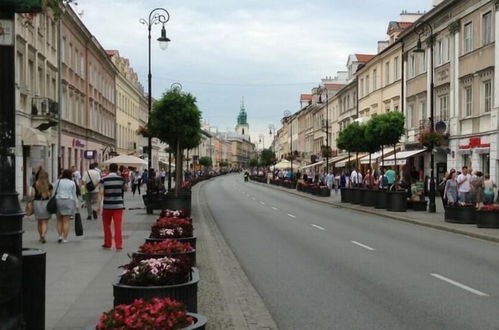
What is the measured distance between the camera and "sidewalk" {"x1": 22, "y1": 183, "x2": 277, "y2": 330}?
7.43 m

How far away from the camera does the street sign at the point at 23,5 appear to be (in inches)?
176

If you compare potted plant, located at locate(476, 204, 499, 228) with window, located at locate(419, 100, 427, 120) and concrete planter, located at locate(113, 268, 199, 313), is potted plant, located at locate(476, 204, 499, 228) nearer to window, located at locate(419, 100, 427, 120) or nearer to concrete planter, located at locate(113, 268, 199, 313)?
concrete planter, located at locate(113, 268, 199, 313)

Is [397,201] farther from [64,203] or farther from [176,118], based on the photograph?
[64,203]

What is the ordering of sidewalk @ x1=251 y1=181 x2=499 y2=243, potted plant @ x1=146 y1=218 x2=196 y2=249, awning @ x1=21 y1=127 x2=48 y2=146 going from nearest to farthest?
potted plant @ x1=146 y1=218 x2=196 y2=249 < sidewalk @ x1=251 y1=181 x2=499 y2=243 < awning @ x1=21 y1=127 x2=48 y2=146

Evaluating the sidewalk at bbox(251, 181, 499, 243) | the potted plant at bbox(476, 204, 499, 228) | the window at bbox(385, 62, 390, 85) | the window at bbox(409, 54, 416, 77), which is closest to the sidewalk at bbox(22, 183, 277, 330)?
the sidewalk at bbox(251, 181, 499, 243)

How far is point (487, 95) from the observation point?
112 feet

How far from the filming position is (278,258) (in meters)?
13.5

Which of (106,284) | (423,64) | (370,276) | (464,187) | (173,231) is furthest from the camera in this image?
(423,64)

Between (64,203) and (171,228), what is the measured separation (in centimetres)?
532

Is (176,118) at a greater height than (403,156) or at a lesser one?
greater

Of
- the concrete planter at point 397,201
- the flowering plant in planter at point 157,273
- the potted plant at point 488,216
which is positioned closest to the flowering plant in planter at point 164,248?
the flowering plant in planter at point 157,273

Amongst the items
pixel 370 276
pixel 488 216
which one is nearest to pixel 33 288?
pixel 370 276

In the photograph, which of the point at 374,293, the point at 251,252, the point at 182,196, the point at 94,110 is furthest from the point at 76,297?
the point at 94,110

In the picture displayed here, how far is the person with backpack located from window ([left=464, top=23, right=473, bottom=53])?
22725 millimetres
